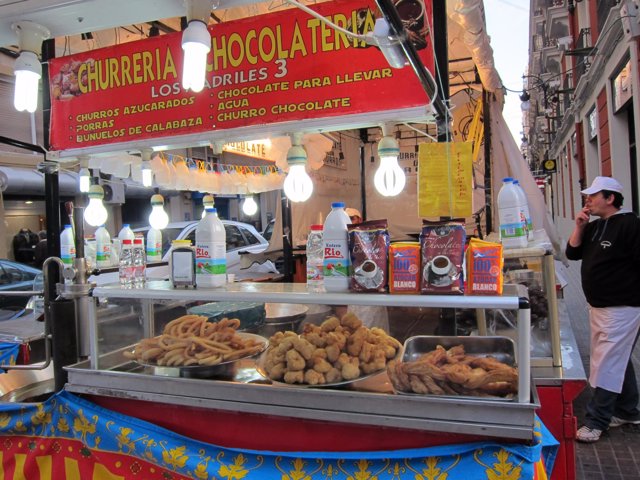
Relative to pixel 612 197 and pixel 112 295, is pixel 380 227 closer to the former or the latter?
pixel 112 295

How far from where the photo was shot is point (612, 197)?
3846 mm

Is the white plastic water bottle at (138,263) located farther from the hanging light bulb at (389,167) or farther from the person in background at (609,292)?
the person in background at (609,292)

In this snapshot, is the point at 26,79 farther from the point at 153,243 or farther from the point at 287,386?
the point at 153,243

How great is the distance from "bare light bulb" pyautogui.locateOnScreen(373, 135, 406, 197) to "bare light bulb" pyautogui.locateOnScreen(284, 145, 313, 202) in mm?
582

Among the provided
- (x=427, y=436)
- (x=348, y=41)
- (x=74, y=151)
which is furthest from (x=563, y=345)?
(x=74, y=151)

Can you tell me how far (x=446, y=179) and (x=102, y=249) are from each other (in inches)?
152

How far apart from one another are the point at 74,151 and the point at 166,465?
2477 millimetres

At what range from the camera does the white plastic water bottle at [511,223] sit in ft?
7.84

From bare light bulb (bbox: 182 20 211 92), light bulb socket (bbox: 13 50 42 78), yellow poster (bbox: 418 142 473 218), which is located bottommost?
yellow poster (bbox: 418 142 473 218)

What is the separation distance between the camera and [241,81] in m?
3.06

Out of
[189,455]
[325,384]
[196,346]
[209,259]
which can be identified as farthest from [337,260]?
[189,455]

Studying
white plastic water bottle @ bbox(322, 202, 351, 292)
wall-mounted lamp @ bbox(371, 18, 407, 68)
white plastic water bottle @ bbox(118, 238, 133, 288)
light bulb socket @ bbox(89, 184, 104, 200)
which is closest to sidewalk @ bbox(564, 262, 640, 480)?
white plastic water bottle @ bbox(322, 202, 351, 292)

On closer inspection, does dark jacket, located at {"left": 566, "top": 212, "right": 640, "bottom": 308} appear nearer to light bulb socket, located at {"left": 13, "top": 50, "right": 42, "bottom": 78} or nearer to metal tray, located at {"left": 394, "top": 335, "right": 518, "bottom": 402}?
metal tray, located at {"left": 394, "top": 335, "right": 518, "bottom": 402}

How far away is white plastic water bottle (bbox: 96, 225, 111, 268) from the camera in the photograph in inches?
189
